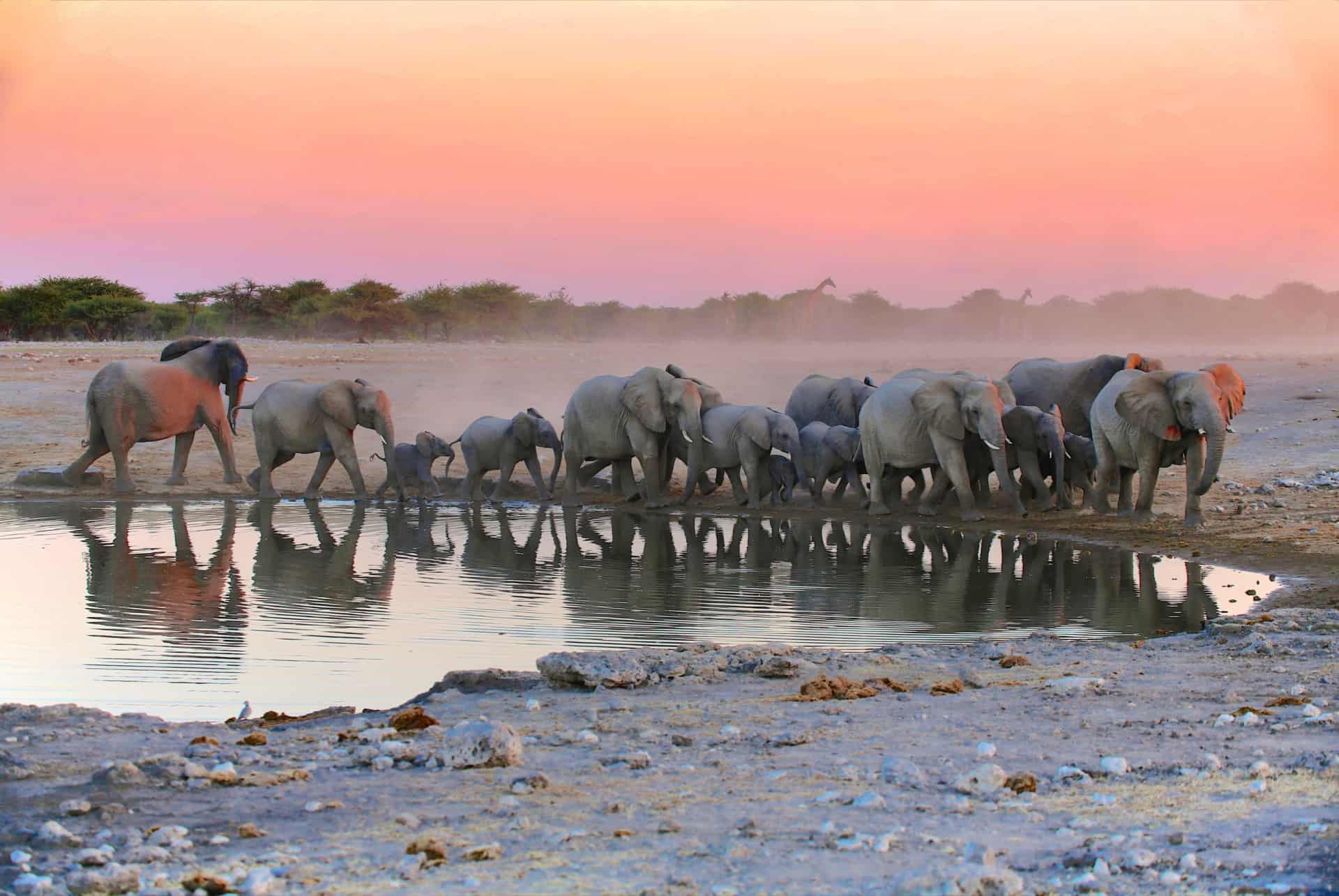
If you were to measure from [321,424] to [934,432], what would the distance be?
8.09 metres

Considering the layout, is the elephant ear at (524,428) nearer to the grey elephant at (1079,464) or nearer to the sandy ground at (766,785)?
the grey elephant at (1079,464)

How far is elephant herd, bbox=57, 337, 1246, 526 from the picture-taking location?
1672 cm

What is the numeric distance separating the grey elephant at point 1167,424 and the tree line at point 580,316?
3375 centimetres

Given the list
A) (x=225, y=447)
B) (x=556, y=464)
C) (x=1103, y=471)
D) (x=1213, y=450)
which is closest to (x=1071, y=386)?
(x=1103, y=471)

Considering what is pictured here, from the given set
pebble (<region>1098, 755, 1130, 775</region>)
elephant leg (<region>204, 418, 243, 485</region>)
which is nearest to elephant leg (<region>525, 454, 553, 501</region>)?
elephant leg (<region>204, 418, 243, 485</region>)

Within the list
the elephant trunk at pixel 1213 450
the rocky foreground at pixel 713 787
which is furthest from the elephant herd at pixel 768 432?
the rocky foreground at pixel 713 787

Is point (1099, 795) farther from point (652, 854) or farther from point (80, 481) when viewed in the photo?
point (80, 481)

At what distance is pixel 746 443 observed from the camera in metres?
18.8

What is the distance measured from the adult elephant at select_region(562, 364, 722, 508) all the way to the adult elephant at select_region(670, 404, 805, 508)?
7.8 inches

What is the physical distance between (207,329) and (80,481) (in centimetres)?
4227

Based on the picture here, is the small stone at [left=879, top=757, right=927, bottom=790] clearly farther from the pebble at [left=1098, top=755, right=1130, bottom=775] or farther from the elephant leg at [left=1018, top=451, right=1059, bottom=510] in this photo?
the elephant leg at [left=1018, top=451, right=1059, bottom=510]

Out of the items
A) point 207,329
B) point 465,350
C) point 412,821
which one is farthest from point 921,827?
point 207,329

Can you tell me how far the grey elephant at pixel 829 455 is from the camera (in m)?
18.9

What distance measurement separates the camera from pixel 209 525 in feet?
56.2
